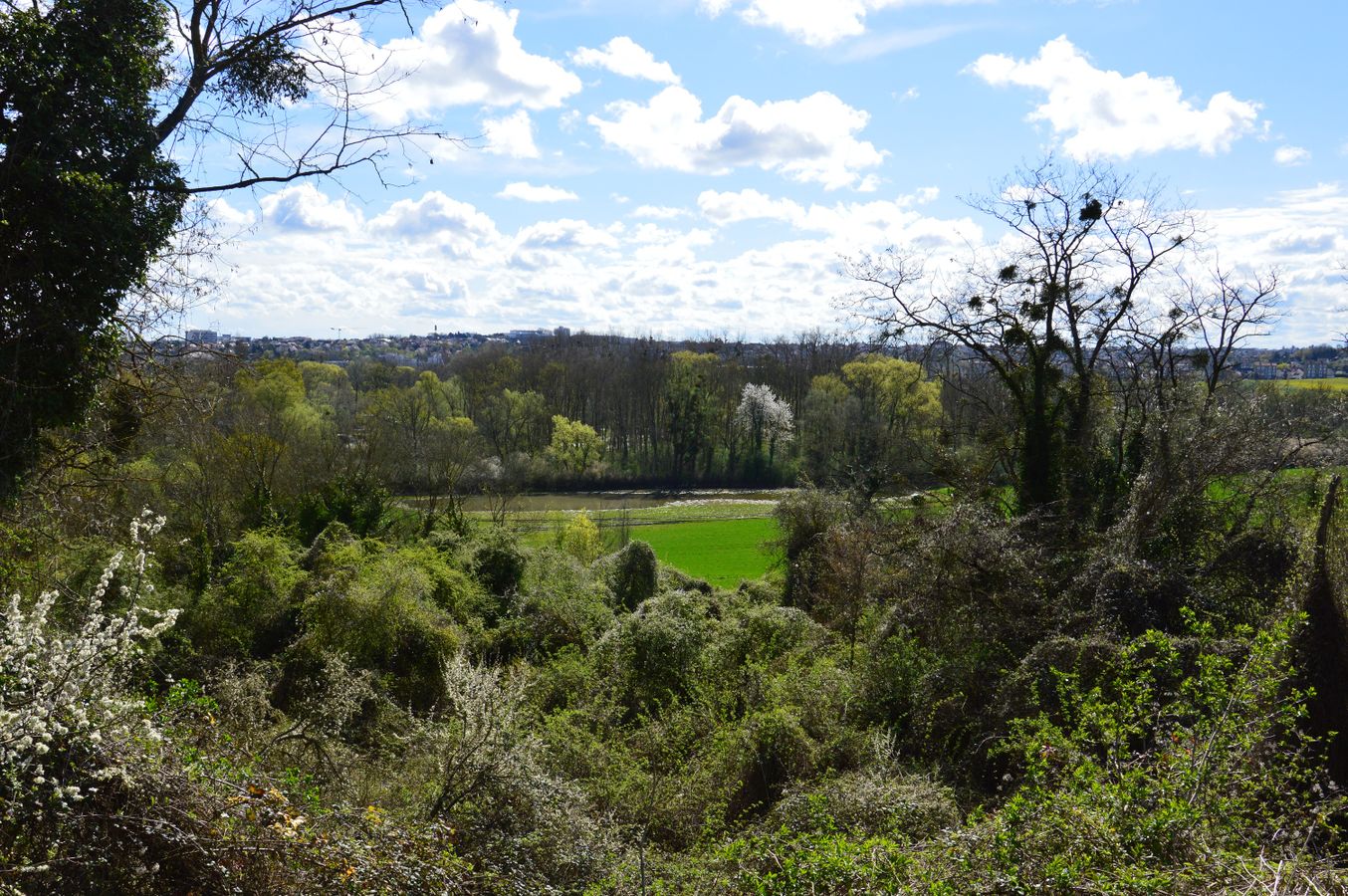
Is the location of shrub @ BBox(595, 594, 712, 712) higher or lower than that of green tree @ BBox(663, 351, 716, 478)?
lower

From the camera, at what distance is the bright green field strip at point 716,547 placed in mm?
27922

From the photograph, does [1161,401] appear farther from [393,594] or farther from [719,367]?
[719,367]

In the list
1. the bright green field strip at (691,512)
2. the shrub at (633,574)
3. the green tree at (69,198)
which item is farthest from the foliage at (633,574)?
the bright green field strip at (691,512)

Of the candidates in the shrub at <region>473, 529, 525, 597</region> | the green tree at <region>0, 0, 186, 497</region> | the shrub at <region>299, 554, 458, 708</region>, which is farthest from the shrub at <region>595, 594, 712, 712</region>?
the green tree at <region>0, 0, 186, 497</region>

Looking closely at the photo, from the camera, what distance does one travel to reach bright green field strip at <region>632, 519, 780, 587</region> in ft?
91.6

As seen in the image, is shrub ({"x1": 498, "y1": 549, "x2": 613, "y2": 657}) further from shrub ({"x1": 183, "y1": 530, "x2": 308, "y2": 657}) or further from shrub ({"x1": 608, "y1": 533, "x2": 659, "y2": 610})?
shrub ({"x1": 183, "y1": 530, "x2": 308, "y2": 657})

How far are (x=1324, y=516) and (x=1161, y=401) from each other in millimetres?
5541

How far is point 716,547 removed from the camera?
109 feet

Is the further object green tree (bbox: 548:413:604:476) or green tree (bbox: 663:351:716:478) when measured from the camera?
green tree (bbox: 663:351:716:478)

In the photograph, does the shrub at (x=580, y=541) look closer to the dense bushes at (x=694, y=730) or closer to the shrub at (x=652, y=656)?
the dense bushes at (x=694, y=730)

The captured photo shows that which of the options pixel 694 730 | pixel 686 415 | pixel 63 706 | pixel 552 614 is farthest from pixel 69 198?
pixel 686 415

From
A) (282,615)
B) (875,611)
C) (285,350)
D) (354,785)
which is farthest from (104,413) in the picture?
(285,350)

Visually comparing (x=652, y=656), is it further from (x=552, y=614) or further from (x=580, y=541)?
(x=580, y=541)

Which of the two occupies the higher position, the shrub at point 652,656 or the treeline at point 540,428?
the treeline at point 540,428
